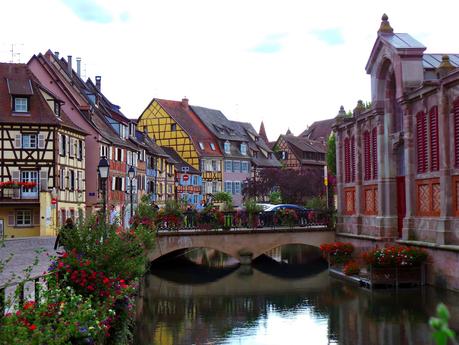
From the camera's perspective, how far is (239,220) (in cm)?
4256

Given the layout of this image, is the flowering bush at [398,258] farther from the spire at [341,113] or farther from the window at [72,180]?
the window at [72,180]

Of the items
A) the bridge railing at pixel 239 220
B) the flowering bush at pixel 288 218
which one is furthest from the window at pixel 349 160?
the flowering bush at pixel 288 218

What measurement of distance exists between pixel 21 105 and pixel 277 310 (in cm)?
2916

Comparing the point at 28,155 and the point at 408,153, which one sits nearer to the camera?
the point at 408,153

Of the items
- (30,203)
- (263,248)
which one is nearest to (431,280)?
(263,248)

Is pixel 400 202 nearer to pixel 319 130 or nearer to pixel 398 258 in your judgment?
pixel 398 258

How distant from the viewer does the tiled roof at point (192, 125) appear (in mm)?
88500

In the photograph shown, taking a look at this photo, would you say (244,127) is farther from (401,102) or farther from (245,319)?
(245,319)

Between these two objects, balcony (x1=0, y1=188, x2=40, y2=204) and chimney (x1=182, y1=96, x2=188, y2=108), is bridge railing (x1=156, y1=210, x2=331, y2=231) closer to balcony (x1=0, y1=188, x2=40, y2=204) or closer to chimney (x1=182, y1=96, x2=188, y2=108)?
balcony (x1=0, y1=188, x2=40, y2=204)

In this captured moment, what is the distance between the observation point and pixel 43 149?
4872 cm

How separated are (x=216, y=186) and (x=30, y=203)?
46.7 m

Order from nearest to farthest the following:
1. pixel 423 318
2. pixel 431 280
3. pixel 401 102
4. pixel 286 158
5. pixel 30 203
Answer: pixel 423 318, pixel 431 280, pixel 401 102, pixel 30 203, pixel 286 158

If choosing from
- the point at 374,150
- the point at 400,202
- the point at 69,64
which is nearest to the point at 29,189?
the point at 69,64

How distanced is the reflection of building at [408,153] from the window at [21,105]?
2243 cm
